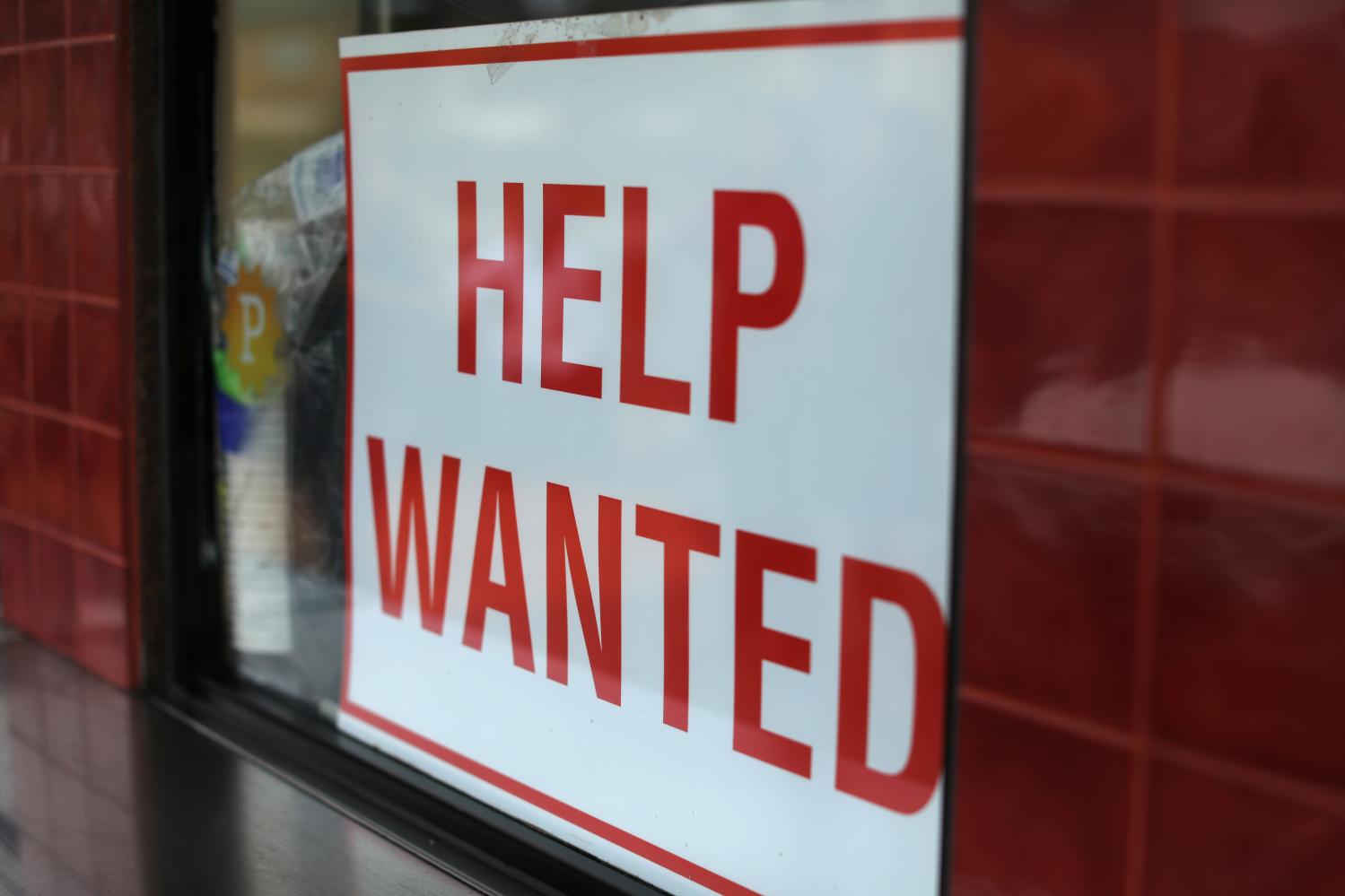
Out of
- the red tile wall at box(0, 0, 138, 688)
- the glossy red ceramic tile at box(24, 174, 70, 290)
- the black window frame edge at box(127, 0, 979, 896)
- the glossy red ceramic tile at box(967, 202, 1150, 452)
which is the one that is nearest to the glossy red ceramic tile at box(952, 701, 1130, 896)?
the glossy red ceramic tile at box(967, 202, 1150, 452)

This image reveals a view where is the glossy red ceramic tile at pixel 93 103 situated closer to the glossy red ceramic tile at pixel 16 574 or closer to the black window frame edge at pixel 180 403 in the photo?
the black window frame edge at pixel 180 403

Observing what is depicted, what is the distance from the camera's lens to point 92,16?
1985 mm

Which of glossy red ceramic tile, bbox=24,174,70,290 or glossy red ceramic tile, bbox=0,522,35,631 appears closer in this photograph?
glossy red ceramic tile, bbox=24,174,70,290

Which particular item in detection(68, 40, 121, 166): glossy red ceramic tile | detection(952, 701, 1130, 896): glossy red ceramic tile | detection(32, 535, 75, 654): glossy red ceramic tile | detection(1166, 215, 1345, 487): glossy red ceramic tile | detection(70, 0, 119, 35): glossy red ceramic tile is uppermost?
detection(70, 0, 119, 35): glossy red ceramic tile

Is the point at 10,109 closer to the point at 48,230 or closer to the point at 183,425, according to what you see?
the point at 48,230

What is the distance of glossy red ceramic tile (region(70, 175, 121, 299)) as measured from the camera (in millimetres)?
1985

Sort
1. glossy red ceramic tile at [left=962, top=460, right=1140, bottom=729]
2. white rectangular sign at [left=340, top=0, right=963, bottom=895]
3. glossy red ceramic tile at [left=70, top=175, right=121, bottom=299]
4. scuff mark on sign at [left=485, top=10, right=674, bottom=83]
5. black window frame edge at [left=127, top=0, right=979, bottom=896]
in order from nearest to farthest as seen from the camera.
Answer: glossy red ceramic tile at [left=962, top=460, right=1140, bottom=729]
white rectangular sign at [left=340, top=0, right=963, bottom=895]
scuff mark on sign at [left=485, top=10, right=674, bottom=83]
black window frame edge at [left=127, top=0, right=979, bottom=896]
glossy red ceramic tile at [left=70, top=175, right=121, bottom=299]

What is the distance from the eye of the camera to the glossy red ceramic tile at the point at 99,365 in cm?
201

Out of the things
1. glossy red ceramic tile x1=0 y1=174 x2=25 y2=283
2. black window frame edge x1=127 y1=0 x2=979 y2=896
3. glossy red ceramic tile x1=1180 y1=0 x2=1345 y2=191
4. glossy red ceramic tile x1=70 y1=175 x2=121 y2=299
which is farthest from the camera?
glossy red ceramic tile x1=0 y1=174 x2=25 y2=283

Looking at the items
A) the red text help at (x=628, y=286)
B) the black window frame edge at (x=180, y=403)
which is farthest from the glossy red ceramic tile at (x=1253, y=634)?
the black window frame edge at (x=180, y=403)

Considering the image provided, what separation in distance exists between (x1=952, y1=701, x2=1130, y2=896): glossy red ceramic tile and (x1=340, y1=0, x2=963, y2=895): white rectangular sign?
71 mm

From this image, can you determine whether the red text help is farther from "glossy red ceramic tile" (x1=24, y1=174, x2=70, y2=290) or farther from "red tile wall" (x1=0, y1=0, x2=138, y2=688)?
"glossy red ceramic tile" (x1=24, y1=174, x2=70, y2=290)

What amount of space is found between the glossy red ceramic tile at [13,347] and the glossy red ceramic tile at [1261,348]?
6.40 feet

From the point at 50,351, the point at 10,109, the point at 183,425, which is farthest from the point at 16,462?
the point at 10,109
